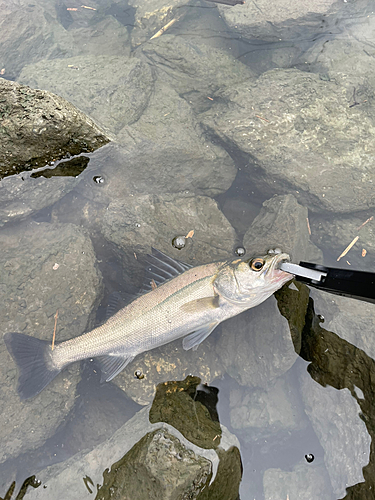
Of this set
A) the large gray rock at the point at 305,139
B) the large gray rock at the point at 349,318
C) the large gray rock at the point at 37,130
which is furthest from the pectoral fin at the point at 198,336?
the large gray rock at the point at 37,130

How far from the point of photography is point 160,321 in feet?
12.1

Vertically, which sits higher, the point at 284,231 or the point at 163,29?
the point at 163,29

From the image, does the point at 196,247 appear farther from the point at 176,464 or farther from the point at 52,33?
the point at 52,33

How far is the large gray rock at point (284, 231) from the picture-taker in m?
4.27

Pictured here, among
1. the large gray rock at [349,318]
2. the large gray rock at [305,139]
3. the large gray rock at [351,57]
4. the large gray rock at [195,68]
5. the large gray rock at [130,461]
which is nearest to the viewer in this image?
the large gray rock at [130,461]

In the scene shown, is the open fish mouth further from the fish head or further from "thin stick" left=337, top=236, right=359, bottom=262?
"thin stick" left=337, top=236, right=359, bottom=262

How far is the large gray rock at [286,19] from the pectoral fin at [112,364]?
636cm

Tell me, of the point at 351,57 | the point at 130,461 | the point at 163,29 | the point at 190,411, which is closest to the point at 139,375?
the point at 190,411

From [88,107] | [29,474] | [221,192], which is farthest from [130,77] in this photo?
[29,474]

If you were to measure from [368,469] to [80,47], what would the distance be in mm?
8063

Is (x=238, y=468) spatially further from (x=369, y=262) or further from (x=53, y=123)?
(x=53, y=123)

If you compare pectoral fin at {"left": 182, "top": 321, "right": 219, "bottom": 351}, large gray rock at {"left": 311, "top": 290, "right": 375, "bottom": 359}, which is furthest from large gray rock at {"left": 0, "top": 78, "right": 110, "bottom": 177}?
large gray rock at {"left": 311, "top": 290, "right": 375, "bottom": 359}

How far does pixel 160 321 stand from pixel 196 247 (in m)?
1.15

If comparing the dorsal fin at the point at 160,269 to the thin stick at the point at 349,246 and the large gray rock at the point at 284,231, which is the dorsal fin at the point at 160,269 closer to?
the large gray rock at the point at 284,231
